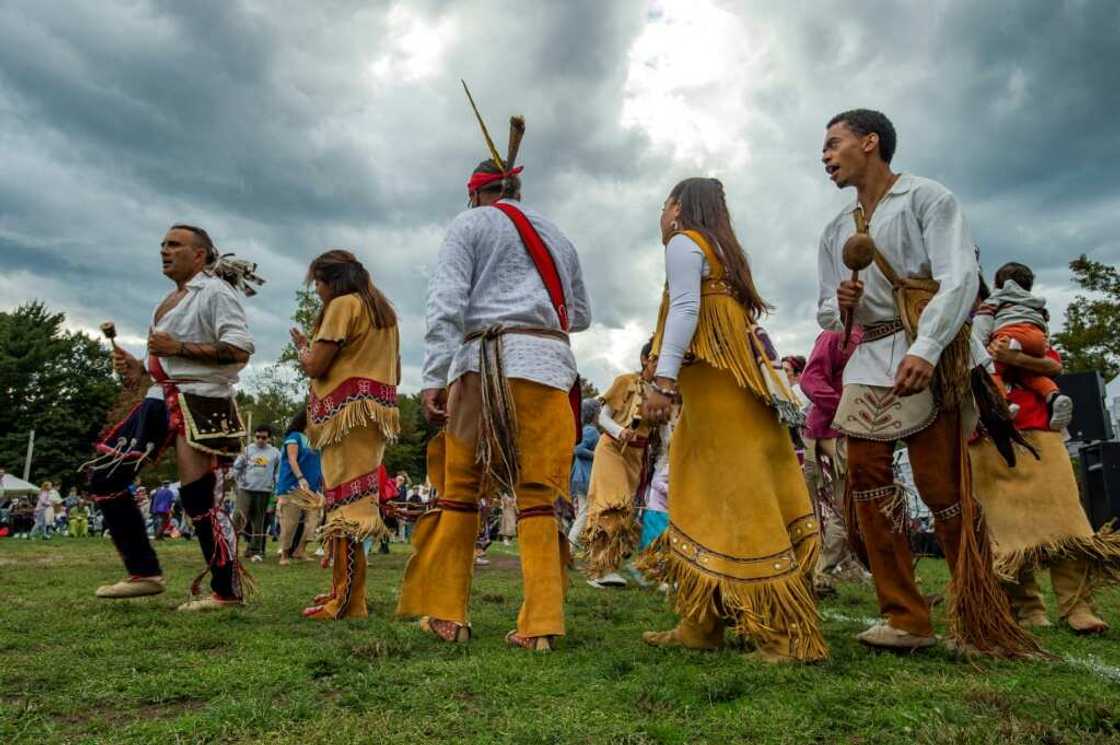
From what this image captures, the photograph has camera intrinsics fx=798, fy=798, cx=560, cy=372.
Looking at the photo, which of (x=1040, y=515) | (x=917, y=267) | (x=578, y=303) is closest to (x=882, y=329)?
(x=917, y=267)

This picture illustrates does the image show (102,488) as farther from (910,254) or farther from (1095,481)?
(1095,481)

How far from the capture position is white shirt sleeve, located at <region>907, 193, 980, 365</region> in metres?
2.92

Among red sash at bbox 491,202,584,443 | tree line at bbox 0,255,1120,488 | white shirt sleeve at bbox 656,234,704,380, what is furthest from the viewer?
tree line at bbox 0,255,1120,488

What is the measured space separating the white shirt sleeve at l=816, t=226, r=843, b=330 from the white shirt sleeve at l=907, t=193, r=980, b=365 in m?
0.47

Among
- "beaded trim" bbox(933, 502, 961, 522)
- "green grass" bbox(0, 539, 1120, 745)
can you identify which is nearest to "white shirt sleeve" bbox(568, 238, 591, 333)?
"green grass" bbox(0, 539, 1120, 745)

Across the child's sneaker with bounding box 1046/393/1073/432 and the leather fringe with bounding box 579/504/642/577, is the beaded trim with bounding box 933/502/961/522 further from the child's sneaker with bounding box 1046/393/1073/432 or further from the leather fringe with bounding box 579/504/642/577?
the leather fringe with bounding box 579/504/642/577

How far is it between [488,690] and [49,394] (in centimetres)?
6503

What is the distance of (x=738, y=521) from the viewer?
3109 mm

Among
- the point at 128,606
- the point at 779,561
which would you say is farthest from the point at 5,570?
the point at 779,561

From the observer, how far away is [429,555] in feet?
11.6

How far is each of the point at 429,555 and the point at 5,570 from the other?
5.99 meters

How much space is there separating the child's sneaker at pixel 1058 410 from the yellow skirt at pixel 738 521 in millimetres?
2026

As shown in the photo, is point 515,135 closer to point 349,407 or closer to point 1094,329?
point 349,407

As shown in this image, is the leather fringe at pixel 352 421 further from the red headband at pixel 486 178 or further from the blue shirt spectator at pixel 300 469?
the blue shirt spectator at pixel 300 469
